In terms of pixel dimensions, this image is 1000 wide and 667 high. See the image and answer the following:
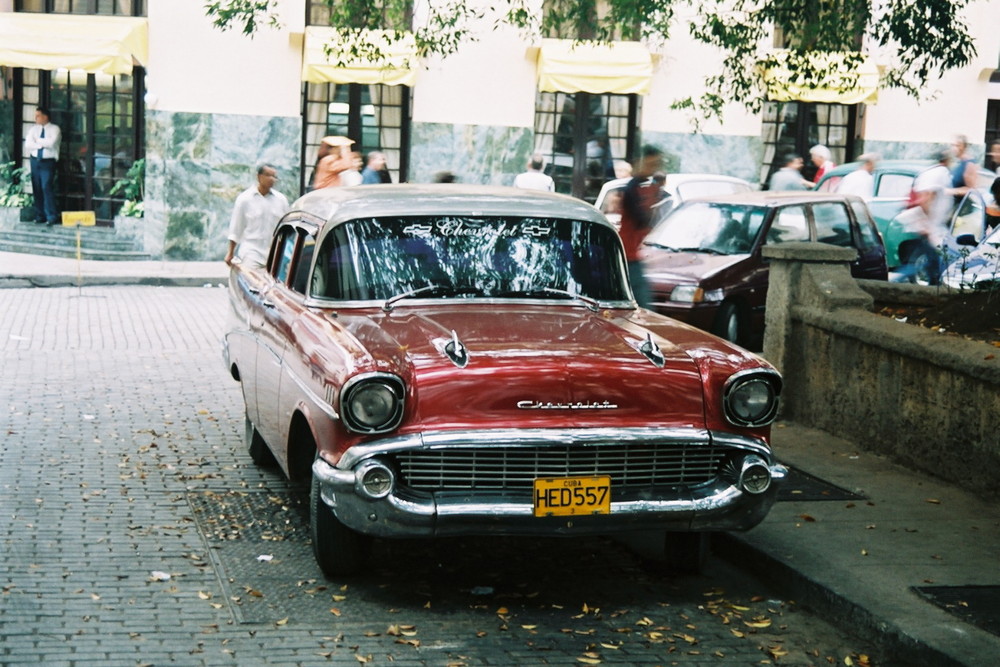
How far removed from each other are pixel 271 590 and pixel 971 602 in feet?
9.69

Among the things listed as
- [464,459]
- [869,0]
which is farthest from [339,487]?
[869,0]

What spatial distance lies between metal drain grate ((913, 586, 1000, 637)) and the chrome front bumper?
0.87 m

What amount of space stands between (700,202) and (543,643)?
994 centimetres

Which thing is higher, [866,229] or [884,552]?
[866,229]

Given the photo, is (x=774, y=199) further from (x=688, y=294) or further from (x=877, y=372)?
(x=877, y=372)

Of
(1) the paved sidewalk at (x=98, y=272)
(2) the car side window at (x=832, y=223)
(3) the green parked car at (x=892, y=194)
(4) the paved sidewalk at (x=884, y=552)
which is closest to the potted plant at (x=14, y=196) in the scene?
(1) the paved sidewalk at (x=98, y=272)

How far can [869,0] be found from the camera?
10219mm

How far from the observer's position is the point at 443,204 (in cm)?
744

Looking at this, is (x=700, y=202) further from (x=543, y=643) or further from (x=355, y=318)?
(x=543, y=643)

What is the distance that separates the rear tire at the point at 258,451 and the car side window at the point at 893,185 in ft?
45.1

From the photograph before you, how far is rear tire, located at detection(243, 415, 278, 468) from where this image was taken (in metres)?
8.81

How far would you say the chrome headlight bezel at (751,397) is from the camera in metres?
6.22

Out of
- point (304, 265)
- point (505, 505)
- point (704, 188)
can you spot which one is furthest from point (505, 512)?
point (704, 188)

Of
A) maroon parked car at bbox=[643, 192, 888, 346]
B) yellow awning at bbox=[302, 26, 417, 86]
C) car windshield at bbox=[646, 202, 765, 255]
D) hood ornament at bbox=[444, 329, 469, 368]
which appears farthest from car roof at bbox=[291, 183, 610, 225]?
yellow awning at bbox=[302, 26, 417, 86]
